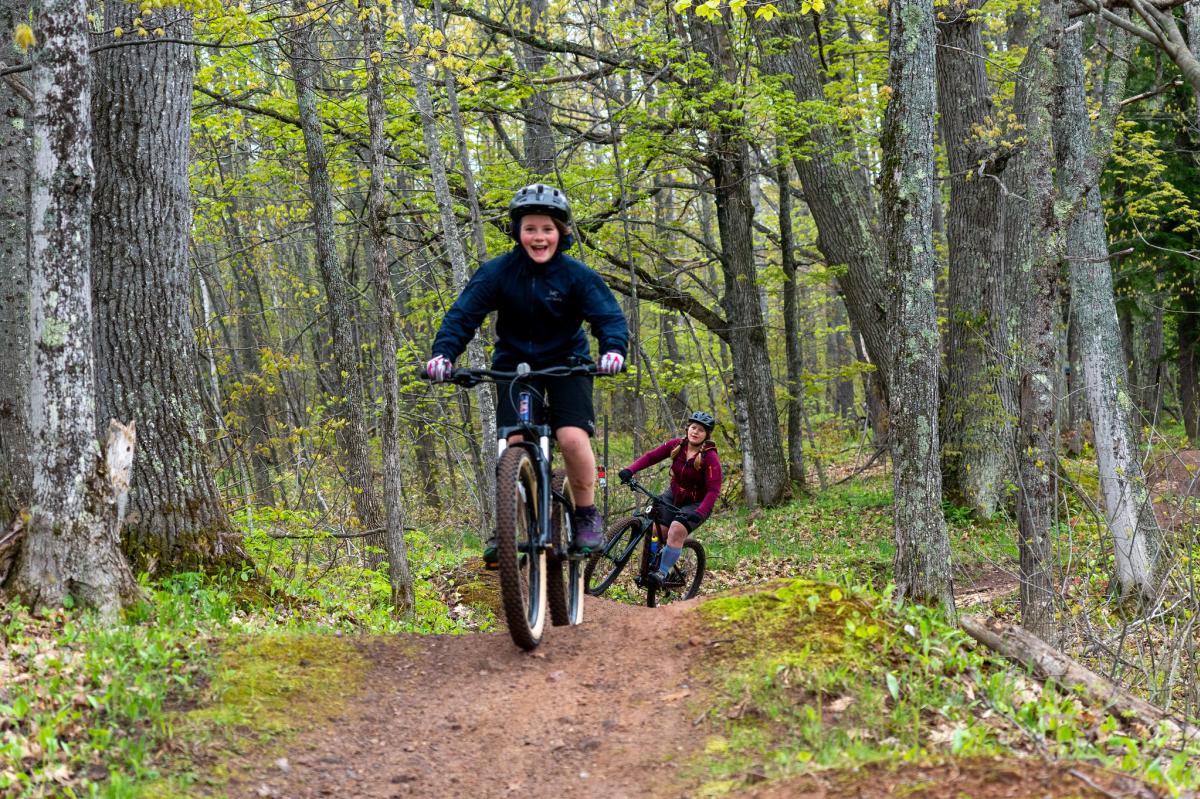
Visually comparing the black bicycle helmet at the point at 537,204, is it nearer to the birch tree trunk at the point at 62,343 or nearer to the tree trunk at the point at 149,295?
the birch tree trunk at the point at 62,343

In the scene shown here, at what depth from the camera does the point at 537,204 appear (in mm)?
5668

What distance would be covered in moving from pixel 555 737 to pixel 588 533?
170 cm

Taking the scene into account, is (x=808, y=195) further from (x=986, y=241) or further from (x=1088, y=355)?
(x=1088, y=355)

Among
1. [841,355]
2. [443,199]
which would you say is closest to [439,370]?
[443,199]

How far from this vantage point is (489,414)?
12.2 metres

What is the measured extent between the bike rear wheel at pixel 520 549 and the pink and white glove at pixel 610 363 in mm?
651

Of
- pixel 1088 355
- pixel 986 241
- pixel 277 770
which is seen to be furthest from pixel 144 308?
pixel 986 241

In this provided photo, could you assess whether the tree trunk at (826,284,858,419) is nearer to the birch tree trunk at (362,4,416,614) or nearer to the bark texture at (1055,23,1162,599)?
the bark texture at (1055,23,1162,599)

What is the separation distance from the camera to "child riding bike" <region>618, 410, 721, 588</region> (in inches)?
403

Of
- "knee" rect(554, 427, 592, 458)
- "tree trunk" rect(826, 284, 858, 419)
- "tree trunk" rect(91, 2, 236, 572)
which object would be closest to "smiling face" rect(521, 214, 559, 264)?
"knee" rect(554, 427, 592, 458)

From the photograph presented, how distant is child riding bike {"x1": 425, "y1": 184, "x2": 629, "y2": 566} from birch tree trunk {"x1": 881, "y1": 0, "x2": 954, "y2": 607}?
240 centimetres

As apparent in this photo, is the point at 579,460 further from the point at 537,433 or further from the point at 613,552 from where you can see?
the point at 613,552

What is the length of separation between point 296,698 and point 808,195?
12620mm

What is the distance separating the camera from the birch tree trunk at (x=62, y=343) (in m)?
4.99
